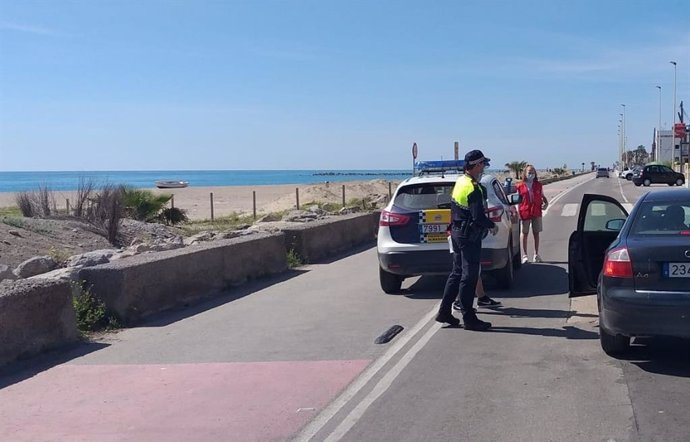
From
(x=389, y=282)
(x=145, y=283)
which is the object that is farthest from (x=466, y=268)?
(x=145, y=283)

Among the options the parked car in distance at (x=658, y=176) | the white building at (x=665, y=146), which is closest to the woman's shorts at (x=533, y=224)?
the parked car in distance at (x=658, y=176)

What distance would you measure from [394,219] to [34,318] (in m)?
5.06

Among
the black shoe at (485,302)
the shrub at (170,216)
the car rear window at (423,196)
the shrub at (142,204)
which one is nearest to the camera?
the black shoe at (485,302)

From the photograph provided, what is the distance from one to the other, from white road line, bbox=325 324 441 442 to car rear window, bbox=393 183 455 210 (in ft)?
9.21

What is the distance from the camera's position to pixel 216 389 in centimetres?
686

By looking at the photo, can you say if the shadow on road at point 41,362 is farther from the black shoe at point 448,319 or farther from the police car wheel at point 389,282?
the police car wheel at point 389,282

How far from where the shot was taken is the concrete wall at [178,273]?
9.70 meters

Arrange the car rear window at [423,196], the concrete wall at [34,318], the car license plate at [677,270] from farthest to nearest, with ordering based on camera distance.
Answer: the car rear window at [423,196] → the concrete wall at [34,318] → the car license plate at [677,270]

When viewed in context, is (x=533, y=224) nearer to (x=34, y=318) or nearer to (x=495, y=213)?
(x=495, y=213)

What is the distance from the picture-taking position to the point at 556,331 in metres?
8.76

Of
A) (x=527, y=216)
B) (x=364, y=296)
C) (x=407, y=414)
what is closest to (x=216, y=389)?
(x=407, y=414)

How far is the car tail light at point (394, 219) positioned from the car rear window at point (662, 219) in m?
4.12

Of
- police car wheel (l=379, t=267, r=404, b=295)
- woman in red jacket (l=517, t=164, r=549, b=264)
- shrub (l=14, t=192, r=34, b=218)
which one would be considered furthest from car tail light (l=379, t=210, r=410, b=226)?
shrub (l=14, t=192, r=34, b=218)

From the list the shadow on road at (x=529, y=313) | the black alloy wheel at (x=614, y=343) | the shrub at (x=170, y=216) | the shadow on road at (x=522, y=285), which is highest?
the black alloy wheel at (x=614, y=343)
